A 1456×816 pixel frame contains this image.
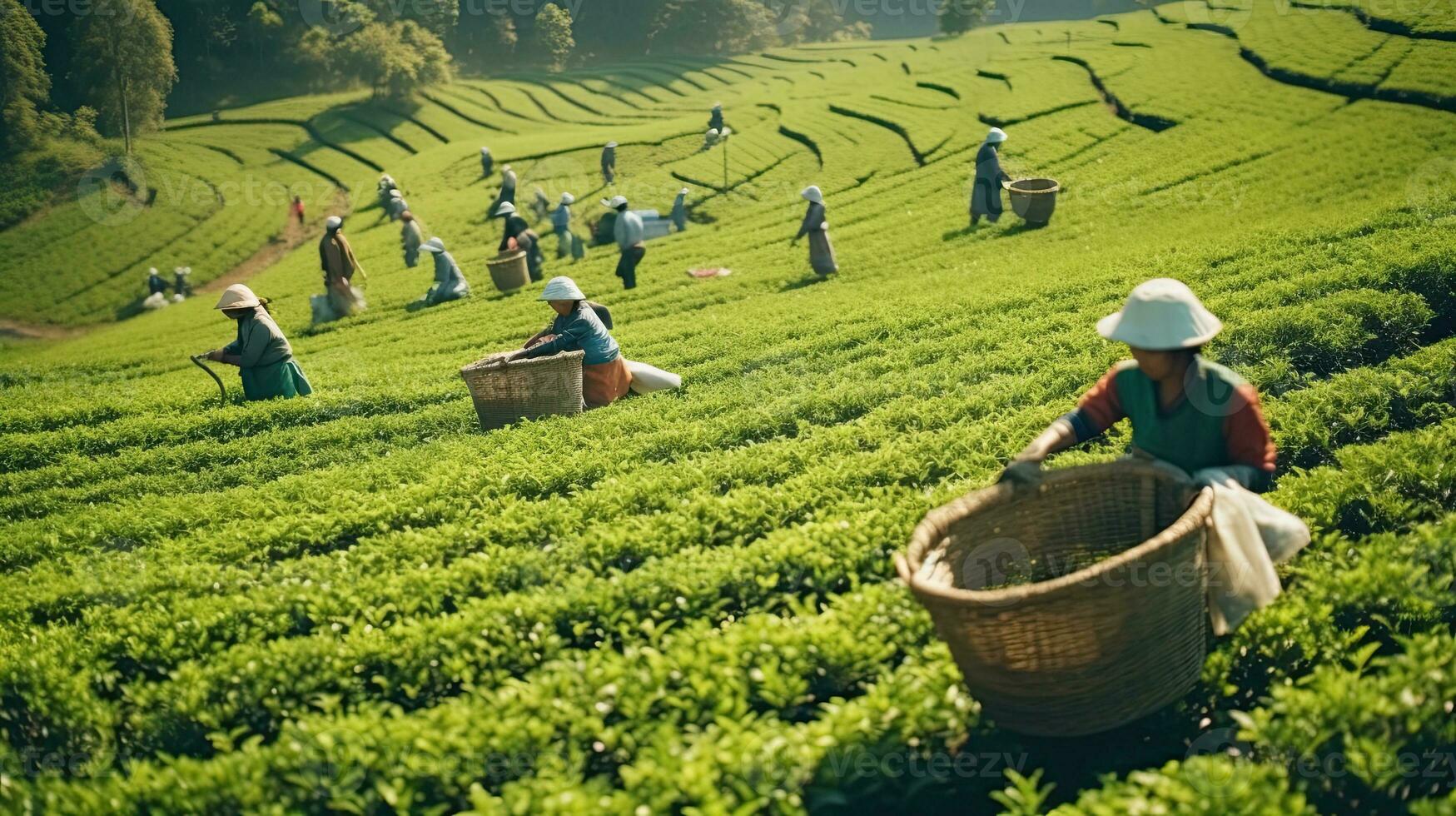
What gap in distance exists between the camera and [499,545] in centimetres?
706

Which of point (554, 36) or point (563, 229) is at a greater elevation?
point (554, 36)

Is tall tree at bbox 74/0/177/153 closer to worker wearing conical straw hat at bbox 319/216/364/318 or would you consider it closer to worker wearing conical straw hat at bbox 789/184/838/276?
worker wearing conical straw hat at bbox 319/216/364/318

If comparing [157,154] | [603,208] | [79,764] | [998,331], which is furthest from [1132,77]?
[157,154]

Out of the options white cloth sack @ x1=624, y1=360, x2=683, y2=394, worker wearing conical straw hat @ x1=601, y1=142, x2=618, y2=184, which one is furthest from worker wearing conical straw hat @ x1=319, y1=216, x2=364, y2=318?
worker wearing conical straw hat @ x1=601, y1=142, x2=618, y2=184

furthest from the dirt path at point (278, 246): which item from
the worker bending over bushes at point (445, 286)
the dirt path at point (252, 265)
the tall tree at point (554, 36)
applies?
the tall tree at point (554, 36)

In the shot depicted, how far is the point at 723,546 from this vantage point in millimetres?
6590

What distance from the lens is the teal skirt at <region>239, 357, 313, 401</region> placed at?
12.7 metres

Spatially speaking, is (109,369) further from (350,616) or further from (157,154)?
(157,154)

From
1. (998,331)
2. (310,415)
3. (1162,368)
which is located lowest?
(310,415)

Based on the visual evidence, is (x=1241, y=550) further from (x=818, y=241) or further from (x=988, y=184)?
(x=988, y=184)

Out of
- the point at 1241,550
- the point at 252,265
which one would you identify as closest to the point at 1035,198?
the point at 1241,550

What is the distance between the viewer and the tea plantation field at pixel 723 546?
14.5ft

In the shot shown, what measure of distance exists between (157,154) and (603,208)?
26.4 metres

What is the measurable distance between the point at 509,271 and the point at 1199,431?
60.4 ft
